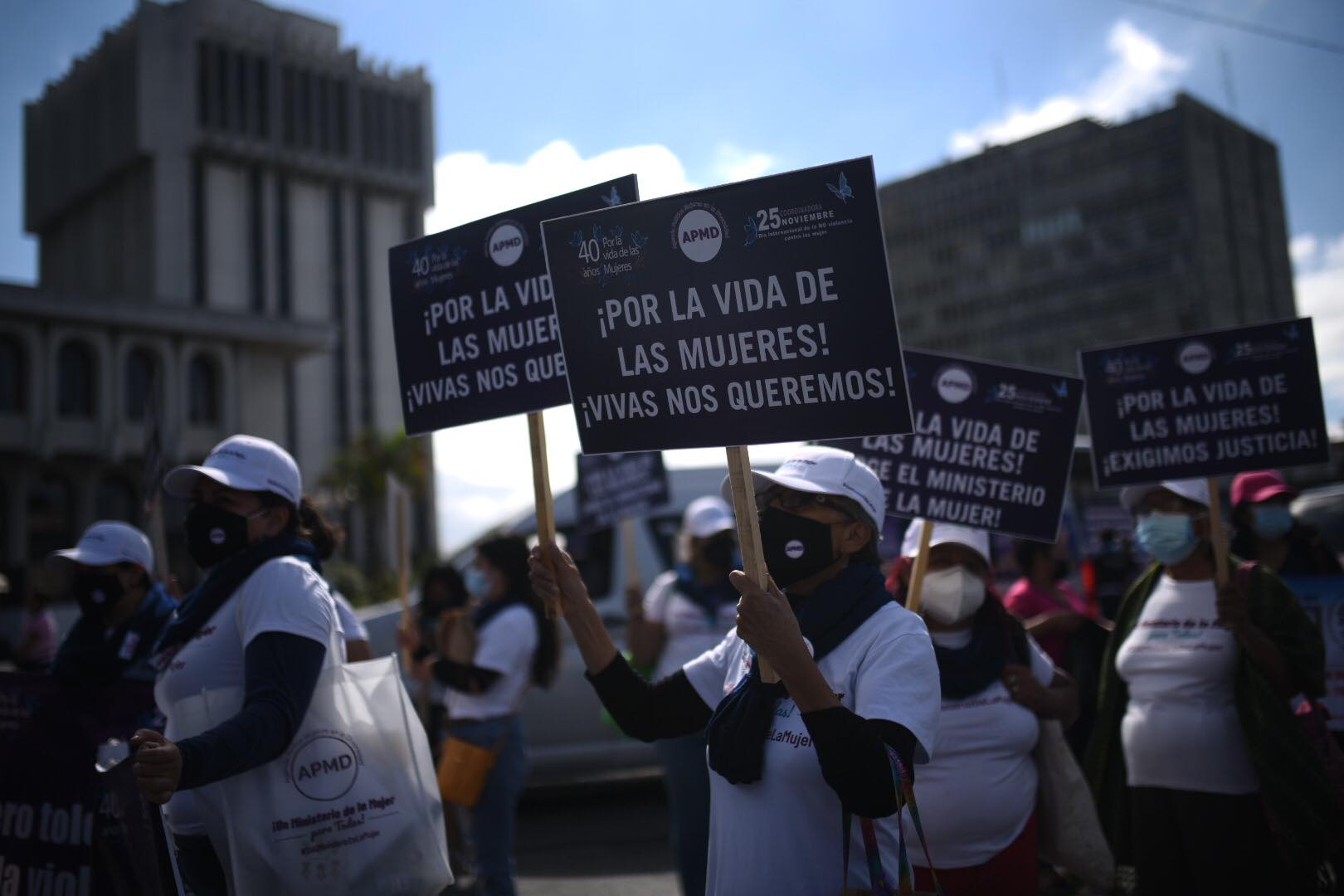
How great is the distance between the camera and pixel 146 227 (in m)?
65.6

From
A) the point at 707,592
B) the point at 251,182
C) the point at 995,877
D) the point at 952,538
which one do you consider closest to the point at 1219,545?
the point at 952,538

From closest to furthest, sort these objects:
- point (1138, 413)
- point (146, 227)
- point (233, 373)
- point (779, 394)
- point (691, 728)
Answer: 1. point (779, 394)
2. point (691, 728)
3. point (1138, 413)
4. point (233, 373)
5. point (146, 227)

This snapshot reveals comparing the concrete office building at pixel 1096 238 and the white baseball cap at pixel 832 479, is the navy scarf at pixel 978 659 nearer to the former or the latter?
the white baseball cap at pixel 832 479

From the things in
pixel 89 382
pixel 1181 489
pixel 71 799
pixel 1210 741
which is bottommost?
pixel 1210 741

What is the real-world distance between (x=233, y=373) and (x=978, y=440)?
44874 millimetres

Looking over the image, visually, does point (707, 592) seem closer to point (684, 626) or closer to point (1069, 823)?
point (684, 626)

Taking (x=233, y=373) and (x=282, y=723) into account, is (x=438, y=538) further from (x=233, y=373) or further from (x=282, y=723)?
(x=282, y=723)

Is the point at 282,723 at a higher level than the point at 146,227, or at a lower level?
lower

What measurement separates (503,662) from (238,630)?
277 cm

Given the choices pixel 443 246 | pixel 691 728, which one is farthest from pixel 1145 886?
pixel 443 246

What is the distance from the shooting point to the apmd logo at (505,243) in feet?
11.2

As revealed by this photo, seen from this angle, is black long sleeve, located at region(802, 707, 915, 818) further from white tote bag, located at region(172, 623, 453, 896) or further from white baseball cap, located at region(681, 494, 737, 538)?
white baseball cap, located at region(681, 494, 737, 538)

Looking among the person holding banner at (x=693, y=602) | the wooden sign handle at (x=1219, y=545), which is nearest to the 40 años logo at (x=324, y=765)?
the person holding banner at (x=693, y=602)

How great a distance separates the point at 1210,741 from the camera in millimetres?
4090
